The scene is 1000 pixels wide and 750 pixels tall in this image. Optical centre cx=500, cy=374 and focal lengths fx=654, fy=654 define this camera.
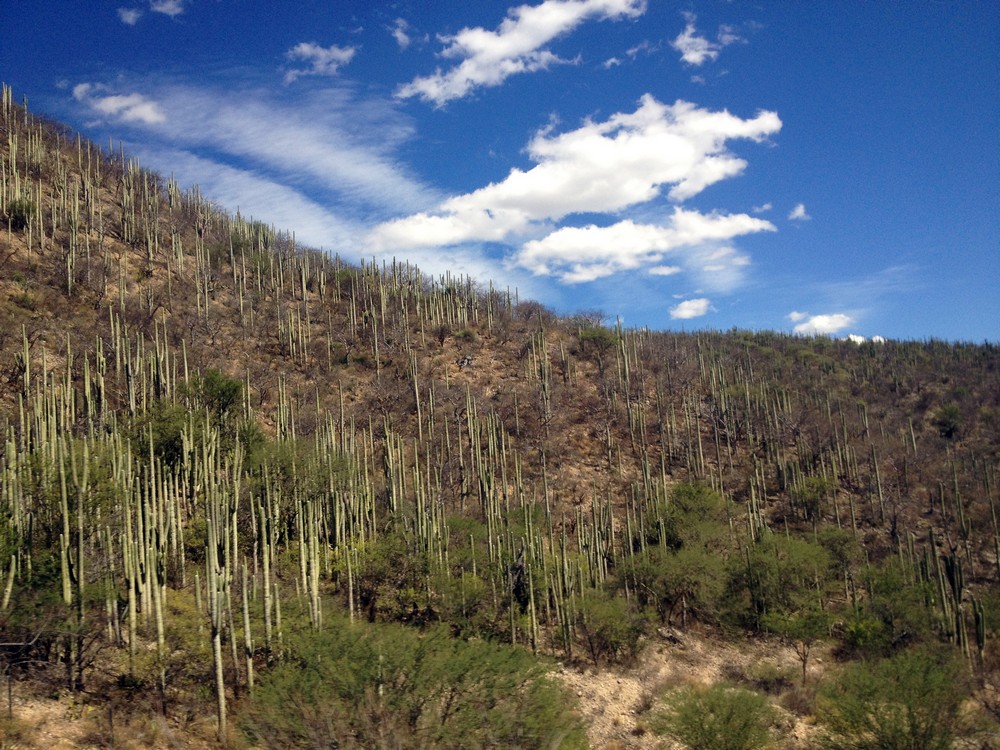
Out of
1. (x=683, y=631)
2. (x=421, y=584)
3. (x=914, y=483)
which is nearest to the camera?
(x=421, y=584)

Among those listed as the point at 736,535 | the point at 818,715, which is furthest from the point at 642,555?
the point at 818,715

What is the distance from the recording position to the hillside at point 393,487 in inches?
501

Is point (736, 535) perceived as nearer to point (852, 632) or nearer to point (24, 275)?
point (852, 632)

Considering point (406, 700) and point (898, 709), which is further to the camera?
point (898, 709)

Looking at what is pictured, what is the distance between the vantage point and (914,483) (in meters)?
35.2

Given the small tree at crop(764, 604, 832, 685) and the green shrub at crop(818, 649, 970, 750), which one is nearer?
the green shrub at crop(818, 649, 970, 750)

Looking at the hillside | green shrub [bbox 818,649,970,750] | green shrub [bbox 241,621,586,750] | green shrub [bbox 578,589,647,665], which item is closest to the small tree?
the hillside

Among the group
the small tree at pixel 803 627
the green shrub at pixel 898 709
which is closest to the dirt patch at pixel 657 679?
the small tree at pixel 803 627

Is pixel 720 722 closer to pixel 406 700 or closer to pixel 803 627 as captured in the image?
pixel 406 700

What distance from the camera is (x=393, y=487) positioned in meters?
24.2

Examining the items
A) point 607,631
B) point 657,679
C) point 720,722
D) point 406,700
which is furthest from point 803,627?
point 406,700

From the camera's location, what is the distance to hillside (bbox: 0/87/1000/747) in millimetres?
12719

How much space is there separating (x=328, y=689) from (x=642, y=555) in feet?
53.7

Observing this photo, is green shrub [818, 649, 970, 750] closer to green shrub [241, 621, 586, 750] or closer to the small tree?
green shrub [241, 621, 586, 750]
